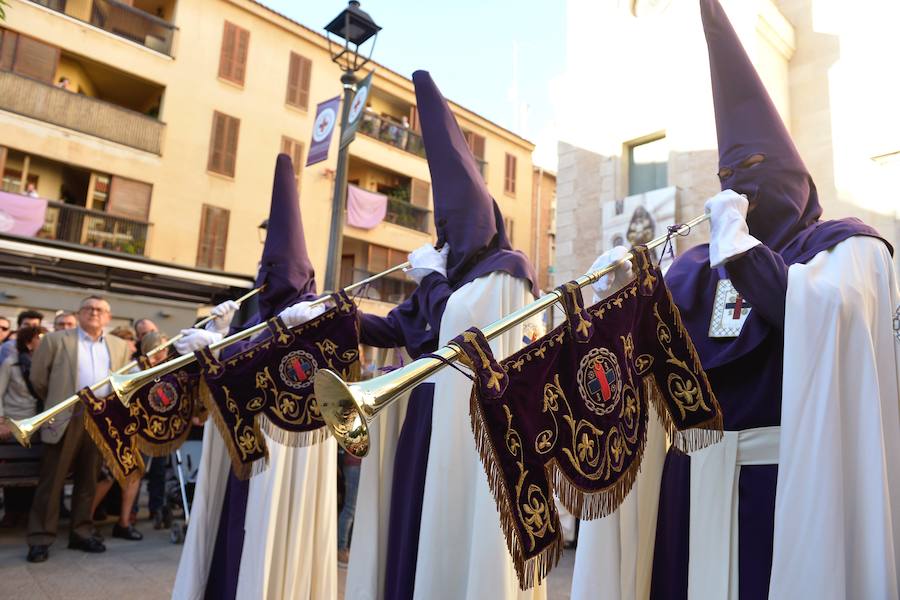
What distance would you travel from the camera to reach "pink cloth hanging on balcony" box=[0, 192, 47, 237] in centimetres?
1430

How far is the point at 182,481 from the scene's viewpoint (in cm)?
622

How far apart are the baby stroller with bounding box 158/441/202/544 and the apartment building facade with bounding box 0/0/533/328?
23.6 ft

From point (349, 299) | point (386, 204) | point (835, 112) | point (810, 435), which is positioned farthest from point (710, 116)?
point (386, 204)

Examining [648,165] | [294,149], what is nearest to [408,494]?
[648,165]

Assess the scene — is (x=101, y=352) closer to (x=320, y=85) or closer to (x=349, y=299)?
(x=349, y=299)

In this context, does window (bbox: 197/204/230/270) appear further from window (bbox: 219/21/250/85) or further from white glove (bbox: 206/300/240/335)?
white glove (bbox: 206/300/240/335)

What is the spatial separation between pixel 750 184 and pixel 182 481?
561cm

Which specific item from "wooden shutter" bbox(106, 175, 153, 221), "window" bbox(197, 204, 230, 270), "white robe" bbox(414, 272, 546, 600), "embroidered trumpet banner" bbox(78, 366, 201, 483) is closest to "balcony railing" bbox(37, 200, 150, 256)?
"wooden shutter" bbox(106, 175, 153, 221)

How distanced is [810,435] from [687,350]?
1.44 feet

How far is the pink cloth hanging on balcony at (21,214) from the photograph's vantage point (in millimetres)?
14297

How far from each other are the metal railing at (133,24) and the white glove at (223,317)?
1526 centimetres

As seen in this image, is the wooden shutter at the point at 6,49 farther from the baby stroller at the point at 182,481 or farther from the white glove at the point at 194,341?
the white glove at the point at 194,341

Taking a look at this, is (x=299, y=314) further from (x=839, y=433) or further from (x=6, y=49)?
(x=6, y=49)

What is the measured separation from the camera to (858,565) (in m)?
2.01
